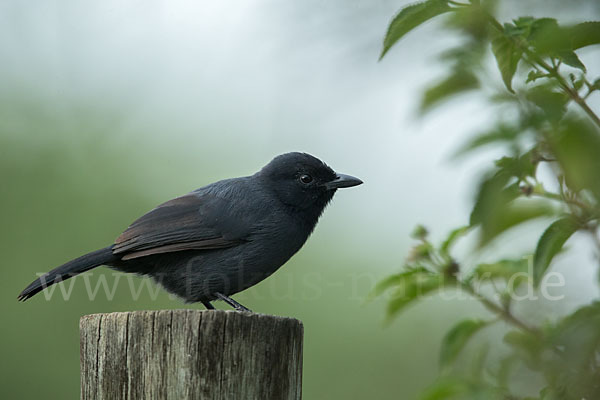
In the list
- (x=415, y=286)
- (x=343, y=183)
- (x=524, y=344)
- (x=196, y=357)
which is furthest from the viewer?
(x=343, y=183)

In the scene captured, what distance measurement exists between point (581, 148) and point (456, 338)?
118cm

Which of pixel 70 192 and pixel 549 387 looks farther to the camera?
pixel 70 192

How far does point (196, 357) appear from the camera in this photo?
2.36 metres

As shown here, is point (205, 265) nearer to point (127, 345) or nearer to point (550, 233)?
point (127, 345)

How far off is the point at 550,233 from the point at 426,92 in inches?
16.9

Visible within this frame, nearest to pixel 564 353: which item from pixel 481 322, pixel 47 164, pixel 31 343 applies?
pixel 481 322

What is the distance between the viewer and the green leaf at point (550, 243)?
59.3 inches

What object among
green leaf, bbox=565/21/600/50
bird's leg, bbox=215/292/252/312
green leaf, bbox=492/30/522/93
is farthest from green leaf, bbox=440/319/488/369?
bird's leg, bbox=215/292/252/312

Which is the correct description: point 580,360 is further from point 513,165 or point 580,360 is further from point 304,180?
point 304,180

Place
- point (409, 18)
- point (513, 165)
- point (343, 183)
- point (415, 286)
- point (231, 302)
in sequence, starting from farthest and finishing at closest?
point (343, 183) → point (231, 302) → point (415, 286) → point (409, 18) → point (513, 165)

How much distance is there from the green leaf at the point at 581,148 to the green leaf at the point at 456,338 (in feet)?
3.54

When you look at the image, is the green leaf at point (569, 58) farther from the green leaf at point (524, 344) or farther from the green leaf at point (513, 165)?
the green leaf at point (524, 344)

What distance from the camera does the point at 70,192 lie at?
8297 millimetres

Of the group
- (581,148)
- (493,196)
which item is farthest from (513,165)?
(581,148)
